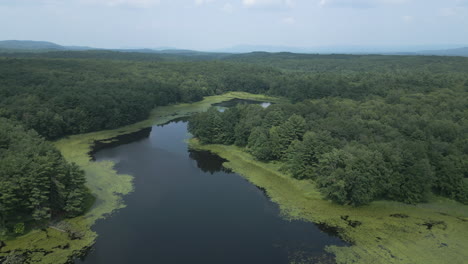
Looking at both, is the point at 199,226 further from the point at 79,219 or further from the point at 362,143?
the point at 362,143

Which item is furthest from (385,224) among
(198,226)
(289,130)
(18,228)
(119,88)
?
(119,88)

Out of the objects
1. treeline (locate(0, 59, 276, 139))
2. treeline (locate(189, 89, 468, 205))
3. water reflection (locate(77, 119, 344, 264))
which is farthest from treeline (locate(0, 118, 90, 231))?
treeline (locate(189, 89, 468, 205))

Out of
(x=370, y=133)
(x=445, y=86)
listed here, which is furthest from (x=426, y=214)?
(x=445, y=86)

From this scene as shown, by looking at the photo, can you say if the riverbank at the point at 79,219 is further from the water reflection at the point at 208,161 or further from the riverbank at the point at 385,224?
the riverbank at the point at 385,224

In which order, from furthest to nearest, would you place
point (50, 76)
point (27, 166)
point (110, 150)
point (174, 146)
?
point (50, 76) → point (174, 146) → point (110, 150) → point (27, 166)

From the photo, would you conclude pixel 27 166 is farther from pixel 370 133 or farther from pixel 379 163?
pixel 370 133
